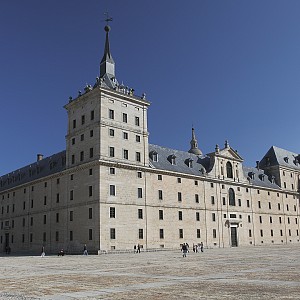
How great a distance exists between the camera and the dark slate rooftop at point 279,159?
306ft

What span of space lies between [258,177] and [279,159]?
33.6 feet

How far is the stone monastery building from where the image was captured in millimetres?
53625

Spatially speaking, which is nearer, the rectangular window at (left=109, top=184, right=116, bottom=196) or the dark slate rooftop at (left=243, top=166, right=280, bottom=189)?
the rectangular window at (left=109, top=184, right=116, bottom=196)

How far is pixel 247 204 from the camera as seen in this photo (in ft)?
252

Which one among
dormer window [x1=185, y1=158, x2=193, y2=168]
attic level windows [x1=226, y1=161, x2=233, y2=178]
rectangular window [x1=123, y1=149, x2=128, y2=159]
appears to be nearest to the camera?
rectangular window [x1=123, y1=149, x2=128, y2=159]

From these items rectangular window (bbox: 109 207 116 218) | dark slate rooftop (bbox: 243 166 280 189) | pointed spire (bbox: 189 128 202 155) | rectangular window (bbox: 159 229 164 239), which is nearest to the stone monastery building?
rectangular window (bbox: 109 207 116 218)

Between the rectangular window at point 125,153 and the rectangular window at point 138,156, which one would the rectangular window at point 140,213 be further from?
the rectangular window at point 125,153

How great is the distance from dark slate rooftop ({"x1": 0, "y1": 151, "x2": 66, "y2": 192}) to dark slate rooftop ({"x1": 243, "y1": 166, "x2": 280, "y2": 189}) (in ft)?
129

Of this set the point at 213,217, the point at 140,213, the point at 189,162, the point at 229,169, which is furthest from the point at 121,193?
the point at 229,169

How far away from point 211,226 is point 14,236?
121 feet

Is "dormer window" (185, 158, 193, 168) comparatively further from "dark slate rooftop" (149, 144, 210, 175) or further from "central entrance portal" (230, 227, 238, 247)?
"central entrance portal" (230, 227, 238, 247)

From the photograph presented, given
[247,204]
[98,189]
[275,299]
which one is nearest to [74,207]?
[98,189]

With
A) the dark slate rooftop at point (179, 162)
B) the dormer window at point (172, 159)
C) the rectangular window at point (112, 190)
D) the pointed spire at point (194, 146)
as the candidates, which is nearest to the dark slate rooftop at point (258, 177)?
the dark slate rooftop at point (179, 162)

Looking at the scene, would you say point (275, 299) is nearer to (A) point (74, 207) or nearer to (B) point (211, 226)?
(A) point (74, 207)
